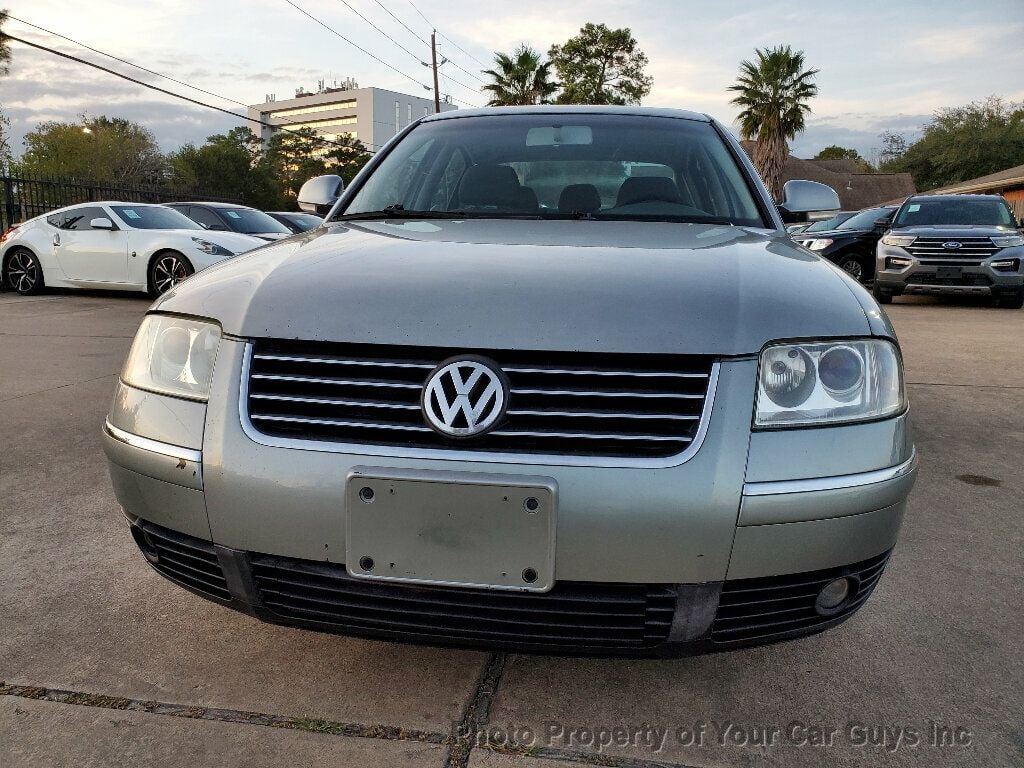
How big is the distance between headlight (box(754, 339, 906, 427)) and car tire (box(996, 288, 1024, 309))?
10659mm

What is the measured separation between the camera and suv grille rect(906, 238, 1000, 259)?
1050 centimetres

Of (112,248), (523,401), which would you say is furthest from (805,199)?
(112,248)

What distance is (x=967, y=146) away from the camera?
5012 centimetres

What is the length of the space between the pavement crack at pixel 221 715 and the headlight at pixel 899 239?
35.3 feet

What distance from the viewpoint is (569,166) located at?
2.81 meters

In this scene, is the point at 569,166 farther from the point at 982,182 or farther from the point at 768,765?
the point at 982,182

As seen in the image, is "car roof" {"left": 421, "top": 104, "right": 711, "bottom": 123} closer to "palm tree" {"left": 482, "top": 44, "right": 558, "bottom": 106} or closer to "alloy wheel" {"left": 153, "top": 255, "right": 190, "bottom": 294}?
"alloy wheel" {"left": 153, "top": 255, "right": 190, "bottom": 294}

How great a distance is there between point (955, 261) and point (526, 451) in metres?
10.8

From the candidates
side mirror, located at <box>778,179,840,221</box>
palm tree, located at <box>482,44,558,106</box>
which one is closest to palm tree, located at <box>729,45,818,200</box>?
palm tree, located at <box>482,44,558,106</box>

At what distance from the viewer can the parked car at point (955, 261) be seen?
34.4 feet

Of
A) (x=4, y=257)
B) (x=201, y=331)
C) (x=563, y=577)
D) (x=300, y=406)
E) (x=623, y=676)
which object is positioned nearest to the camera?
(x=563, y=577)

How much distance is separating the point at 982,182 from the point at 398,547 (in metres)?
35.5

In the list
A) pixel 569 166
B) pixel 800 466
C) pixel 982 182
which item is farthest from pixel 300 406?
pixel 982 182

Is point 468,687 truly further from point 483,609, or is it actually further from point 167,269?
point 167,269
